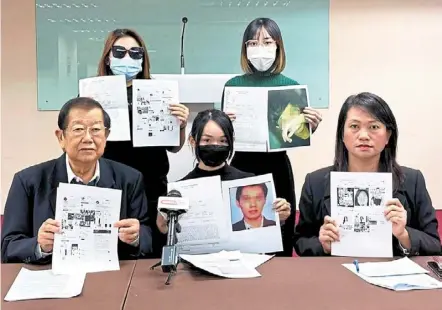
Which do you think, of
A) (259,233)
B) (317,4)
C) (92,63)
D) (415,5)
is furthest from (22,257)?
(415,5)

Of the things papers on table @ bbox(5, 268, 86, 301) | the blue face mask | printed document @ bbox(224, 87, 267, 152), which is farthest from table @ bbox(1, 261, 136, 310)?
the blue face mask

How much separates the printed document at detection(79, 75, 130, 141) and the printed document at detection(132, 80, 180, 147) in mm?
42

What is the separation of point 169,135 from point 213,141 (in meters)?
0.28

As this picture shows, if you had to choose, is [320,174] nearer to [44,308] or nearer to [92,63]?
[44,308]

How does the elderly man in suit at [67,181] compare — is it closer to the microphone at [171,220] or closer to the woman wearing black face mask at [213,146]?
the microphone at [171,220]

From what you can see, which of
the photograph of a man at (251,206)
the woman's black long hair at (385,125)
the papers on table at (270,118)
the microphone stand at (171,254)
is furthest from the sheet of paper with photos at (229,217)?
the papers on table at (270,118)

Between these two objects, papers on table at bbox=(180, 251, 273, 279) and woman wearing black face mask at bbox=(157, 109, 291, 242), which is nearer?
papers on table at bbox=(180, 251, 273, 279)

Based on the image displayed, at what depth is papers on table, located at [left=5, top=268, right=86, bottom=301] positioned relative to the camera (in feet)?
4.64

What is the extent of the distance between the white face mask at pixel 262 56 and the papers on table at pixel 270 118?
20 cm

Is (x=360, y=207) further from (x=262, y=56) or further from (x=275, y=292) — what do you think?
(x=262, y=56)

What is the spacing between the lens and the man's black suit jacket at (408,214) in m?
1.85

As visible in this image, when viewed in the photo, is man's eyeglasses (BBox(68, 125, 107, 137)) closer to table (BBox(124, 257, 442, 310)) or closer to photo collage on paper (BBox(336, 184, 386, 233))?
table (BBox(124, 257, 442, 310))

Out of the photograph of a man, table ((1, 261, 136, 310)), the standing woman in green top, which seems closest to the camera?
table ((1, 261, 136, 310))

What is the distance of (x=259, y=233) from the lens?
74.0 inches
